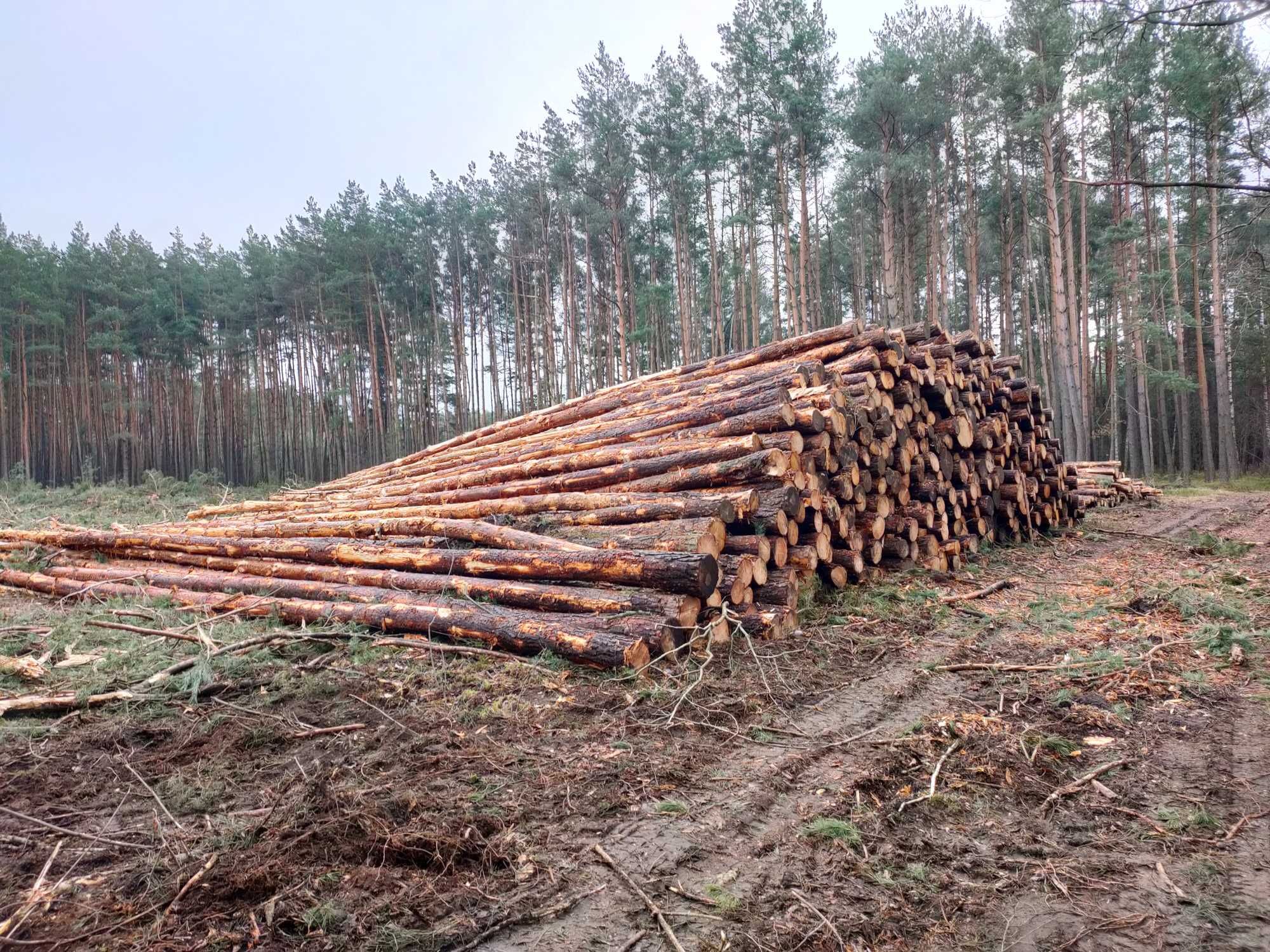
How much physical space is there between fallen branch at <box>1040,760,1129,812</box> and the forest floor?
0.05ft

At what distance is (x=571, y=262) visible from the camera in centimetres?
2995

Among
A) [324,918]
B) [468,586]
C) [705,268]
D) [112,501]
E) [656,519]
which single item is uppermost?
[705,268]

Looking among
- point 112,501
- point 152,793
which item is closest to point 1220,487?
point 152,793

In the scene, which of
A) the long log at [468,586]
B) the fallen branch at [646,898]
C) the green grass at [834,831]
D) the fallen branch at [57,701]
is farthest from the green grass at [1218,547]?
the fallen branch at [57,701]

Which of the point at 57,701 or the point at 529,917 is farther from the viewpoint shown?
the point at 57,701

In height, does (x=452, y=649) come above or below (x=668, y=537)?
below

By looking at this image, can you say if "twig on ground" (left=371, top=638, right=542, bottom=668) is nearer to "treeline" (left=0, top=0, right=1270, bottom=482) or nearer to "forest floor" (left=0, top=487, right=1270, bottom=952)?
"forest floor" (left=0, top=487, right=1270, bottom=952)

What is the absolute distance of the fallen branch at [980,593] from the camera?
645 centimetres

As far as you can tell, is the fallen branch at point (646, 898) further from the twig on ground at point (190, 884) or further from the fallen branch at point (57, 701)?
the fallen branch at point (57, 701)

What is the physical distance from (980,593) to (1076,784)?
3.90 m

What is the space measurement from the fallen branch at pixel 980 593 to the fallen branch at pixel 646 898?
4.94 metres

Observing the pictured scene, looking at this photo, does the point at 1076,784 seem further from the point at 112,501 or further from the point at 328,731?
the point at 112,501

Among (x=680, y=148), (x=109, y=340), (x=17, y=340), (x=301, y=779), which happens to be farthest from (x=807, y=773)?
(x=17, y=340)

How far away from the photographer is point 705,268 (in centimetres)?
3475
